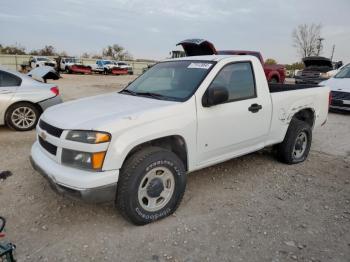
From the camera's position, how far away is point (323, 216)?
3.65 metres

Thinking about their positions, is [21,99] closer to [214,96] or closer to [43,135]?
[43,135]

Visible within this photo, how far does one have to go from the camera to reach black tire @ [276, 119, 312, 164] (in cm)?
504

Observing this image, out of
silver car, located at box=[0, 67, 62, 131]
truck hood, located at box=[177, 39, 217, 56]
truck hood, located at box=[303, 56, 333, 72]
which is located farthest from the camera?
truck hood, located at box=[303, 56, 333, 72]

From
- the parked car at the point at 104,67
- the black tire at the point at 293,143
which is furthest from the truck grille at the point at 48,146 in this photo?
the parked car at the point at 104,67

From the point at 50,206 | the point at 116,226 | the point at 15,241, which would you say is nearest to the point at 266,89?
the point at 116,226

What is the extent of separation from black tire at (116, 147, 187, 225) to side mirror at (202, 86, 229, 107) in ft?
2.42

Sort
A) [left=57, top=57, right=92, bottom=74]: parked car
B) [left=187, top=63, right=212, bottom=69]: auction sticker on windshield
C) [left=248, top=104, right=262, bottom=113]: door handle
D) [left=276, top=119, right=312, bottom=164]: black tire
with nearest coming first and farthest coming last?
[left=187, top=63, right=212, bottom=69]: auction sticker on windshield
[left=248, top=104, right=262, bottom=113]: door handle
[left=276, top=119, right=312, bottom=164]: black tire
[left=57, top=57, right=92, bottom=74]: parked car

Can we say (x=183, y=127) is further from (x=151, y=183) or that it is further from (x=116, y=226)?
(x=116, y=226)

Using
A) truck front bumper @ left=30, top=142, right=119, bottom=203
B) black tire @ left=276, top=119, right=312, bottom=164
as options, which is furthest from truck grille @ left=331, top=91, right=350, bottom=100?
truck front bumper @ left=30, top=142, right=119, bottom=203

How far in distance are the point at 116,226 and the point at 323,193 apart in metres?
2.64

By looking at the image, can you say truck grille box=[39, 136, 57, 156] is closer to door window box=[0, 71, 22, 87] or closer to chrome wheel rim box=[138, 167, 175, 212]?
chrome wheel rim box=[138, 167, 175, 212]

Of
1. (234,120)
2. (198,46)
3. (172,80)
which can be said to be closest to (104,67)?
(198,46)

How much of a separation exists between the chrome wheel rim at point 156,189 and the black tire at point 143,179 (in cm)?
2

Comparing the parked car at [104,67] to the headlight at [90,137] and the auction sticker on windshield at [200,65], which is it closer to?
the auction sticker on windshield at [200,65]
